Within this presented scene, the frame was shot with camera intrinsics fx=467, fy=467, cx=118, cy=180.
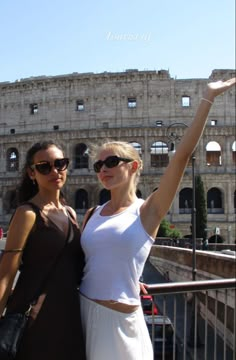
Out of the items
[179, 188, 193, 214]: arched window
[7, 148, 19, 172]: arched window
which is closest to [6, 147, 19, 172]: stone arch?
[7, 148, 19, 172]: arched window

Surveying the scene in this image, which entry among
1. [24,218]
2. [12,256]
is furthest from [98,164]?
[12,256]

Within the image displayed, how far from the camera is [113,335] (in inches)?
114

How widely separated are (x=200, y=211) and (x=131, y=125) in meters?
10.8

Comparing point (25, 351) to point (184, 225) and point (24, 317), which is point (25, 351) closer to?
point (24, 317)

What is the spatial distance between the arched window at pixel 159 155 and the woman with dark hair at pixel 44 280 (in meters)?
41.5

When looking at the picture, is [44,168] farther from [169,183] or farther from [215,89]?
[215,89]

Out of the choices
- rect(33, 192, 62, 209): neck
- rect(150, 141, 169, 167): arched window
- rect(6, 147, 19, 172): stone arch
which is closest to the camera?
rect(33, 192, 62, 209): neck

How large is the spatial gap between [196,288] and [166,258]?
24.1m

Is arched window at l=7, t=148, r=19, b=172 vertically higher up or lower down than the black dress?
higher up

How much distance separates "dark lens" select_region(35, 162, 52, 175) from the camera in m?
3.20

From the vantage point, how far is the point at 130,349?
2.89m

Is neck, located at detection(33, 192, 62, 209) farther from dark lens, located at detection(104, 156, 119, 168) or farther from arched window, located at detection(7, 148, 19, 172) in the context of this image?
arched window, located at detection(7, 148, 19, 172)

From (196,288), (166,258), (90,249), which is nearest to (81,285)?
(90,249)

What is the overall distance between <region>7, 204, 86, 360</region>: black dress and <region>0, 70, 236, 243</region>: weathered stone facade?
A: 38825mm
